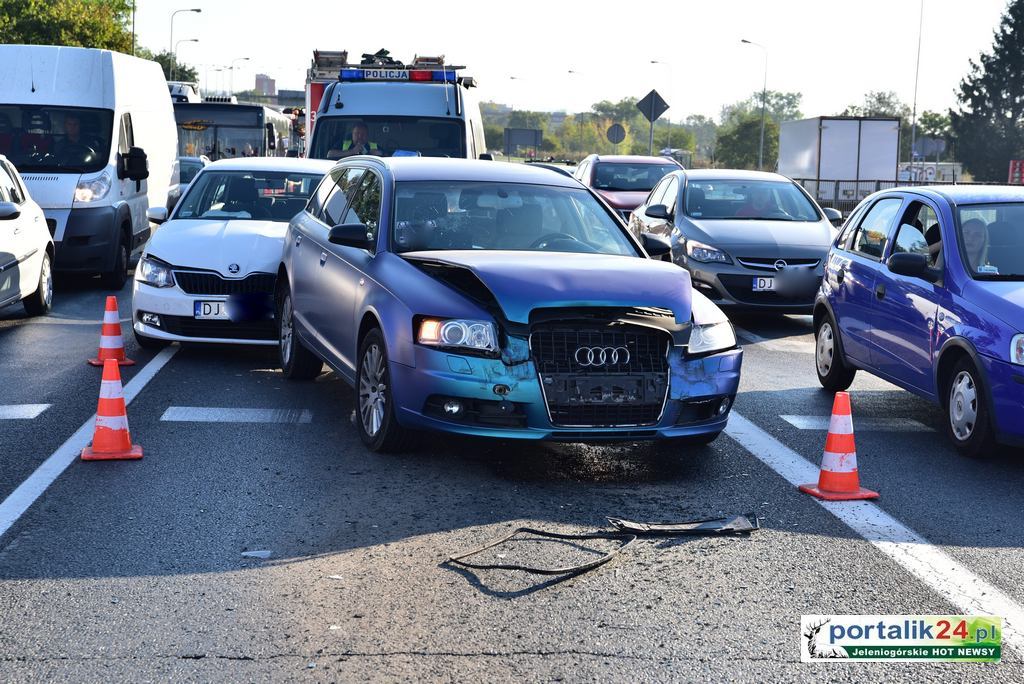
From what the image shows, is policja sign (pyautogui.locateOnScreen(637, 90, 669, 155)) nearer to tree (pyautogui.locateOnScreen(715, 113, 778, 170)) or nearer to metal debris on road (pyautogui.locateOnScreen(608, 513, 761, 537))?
metal debris on road (pyautogui.locateOnScreen(608, 513, 761, 537))

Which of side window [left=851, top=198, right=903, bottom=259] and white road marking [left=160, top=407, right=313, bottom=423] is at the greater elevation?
side window [left=851, top=198, right=903, bottom=259]

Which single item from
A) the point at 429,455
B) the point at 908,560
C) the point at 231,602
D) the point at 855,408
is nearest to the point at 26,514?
the point at 231,602

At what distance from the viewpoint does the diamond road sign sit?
33.7 m

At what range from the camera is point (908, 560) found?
5.90 m

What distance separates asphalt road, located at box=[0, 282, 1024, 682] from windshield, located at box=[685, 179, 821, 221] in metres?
6.82

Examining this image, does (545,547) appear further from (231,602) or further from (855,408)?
(855,408)

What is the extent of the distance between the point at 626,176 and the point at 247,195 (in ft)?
43.9

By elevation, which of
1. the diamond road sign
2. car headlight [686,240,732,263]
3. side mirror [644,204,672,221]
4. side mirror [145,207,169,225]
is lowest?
car headlight [686,240,732,263]

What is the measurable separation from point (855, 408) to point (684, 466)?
8.80 feet

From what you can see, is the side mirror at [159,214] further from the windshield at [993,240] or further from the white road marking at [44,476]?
the windshield at [993,240]

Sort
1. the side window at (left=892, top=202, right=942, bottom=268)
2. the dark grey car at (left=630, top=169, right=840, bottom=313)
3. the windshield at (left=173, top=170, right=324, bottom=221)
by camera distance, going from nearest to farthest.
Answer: the side window at (left=892, top=202, right=942, bottom=268), the windshield at (left=173, top=170, right=324, bottom=221), the dark grey car at (left=630, top=169, right=840, bottom=313)

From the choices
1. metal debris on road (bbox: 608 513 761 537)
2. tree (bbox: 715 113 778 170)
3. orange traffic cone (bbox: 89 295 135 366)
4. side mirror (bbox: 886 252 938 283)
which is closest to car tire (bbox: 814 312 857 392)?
side mirror (bbox: 886 252 938 283)

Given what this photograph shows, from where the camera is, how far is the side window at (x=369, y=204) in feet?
28.1

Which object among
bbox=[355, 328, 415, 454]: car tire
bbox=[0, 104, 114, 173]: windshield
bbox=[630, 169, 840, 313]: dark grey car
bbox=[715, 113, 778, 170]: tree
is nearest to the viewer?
bbox=[355, 328, 415, 454]: car tire
